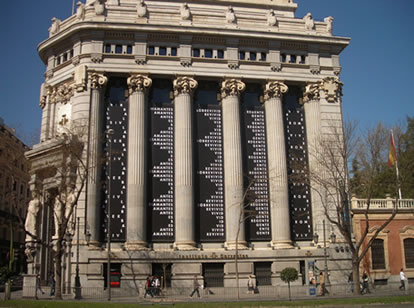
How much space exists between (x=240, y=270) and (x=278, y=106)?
54.8 ft

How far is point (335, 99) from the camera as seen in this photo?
48688 millimetres

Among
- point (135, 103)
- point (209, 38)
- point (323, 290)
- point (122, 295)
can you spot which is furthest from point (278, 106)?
point (122, 295)

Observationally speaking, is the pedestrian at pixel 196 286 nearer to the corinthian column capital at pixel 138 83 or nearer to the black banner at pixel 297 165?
the black banner at pixel 297 165

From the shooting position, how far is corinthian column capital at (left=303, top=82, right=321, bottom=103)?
1901 inches

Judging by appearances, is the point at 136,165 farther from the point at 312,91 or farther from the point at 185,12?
the point at 312,91

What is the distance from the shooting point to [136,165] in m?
43.2

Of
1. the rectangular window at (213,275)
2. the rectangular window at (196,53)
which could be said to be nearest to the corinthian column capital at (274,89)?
the rectangular window at (196,53)

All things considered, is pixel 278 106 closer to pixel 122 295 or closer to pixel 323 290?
pixel 323 290

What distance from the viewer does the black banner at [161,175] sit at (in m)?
43.5

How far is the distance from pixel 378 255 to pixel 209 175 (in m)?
19.1

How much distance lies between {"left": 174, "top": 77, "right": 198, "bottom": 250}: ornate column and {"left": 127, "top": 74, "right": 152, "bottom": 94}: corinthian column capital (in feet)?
9.02

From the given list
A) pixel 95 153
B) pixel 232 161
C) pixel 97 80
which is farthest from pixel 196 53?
pixel 95 153

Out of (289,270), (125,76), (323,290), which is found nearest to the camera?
(289,270)

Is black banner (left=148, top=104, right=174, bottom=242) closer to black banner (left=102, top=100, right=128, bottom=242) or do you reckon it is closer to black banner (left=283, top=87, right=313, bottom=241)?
black banner (left=102, top=100, right=128, bottom=242)
